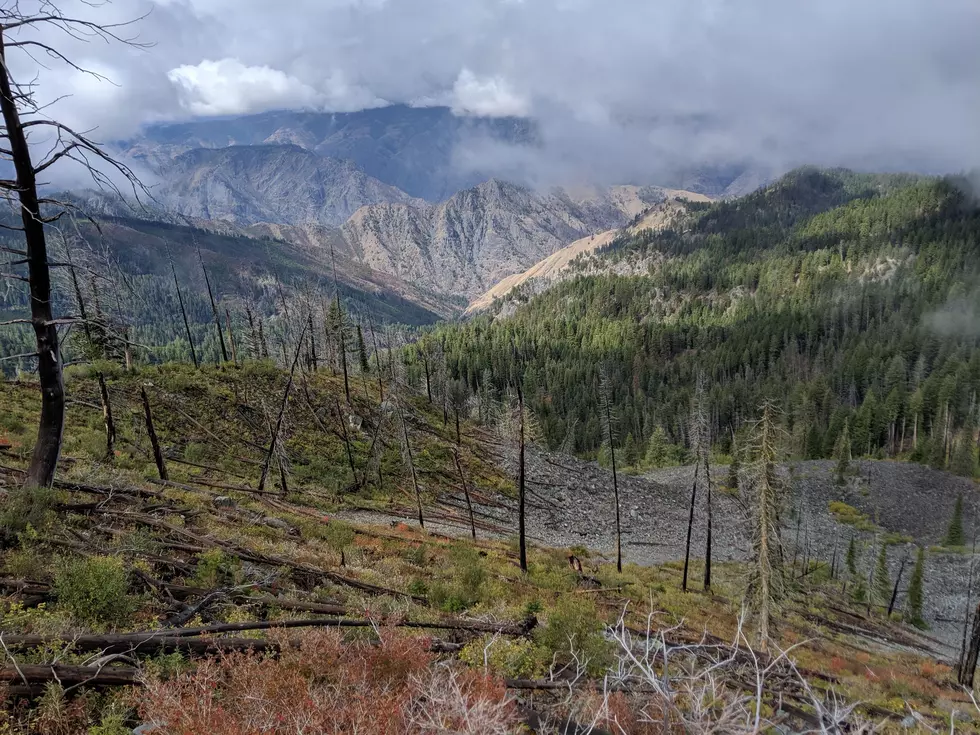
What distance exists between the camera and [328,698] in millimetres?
3984

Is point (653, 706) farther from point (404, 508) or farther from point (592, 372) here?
point (592, 372)

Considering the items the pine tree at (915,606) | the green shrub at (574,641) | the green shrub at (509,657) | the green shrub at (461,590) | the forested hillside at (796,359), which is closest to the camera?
the green shrub at (509,657)

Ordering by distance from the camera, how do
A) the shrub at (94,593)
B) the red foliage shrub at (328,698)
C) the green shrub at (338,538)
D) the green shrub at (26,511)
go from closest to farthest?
the red foliage shrub at (328,698), the shrub at (94,593), the green shrub at (26,511), the green shrub at (338,538)

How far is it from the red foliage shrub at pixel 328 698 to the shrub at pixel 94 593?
2419 mm

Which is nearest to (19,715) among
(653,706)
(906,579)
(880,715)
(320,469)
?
(653,706)

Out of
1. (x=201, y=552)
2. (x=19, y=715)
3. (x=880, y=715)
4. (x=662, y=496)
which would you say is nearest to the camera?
(x=19, y=715)

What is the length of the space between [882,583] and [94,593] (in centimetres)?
6669

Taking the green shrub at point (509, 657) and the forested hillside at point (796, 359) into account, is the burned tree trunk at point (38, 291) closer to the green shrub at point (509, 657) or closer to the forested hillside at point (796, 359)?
the green shrub at point (509, 657)

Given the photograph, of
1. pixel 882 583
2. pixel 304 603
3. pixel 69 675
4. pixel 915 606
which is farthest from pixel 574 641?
pixel 882 583

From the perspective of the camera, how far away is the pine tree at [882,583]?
48.2 m

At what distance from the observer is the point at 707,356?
151 meters

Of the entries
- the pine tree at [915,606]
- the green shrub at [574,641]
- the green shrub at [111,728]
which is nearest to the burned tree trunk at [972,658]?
the pine tree at [915,606]

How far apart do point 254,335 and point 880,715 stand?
7737cm

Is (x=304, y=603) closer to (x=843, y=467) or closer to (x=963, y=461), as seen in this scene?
(x=843, y=467)
